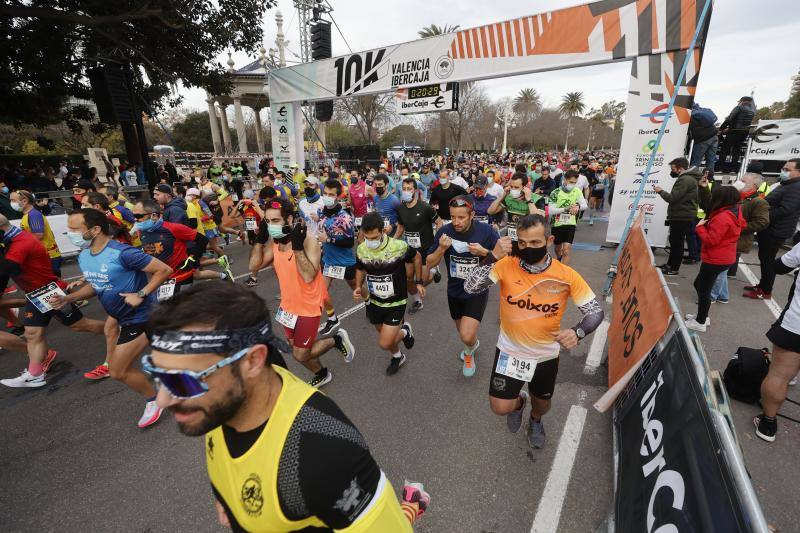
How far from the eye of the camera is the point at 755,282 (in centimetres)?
712

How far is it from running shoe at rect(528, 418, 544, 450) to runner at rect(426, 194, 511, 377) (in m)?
1.09

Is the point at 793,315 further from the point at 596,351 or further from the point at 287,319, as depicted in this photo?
the point at 287,319

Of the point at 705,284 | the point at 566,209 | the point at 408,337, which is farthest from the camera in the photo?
the point at 566,209

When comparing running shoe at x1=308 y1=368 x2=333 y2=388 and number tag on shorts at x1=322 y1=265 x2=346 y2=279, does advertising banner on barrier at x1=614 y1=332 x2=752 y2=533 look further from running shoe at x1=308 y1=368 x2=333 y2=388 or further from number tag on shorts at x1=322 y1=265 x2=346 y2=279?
number tag on shorts at x1=322 y1=265 x2=346 y2=279

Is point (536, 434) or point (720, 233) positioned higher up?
point (720, 233)

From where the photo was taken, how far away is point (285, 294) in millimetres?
3801

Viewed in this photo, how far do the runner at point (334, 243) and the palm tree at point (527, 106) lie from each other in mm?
66465

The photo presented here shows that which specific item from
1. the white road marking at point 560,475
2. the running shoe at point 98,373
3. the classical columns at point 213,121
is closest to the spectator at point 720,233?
the white road marking at point 560,475

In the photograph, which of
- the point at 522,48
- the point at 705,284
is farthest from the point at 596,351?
the point at 522,48

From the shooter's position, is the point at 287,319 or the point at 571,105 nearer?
the point at 287,319

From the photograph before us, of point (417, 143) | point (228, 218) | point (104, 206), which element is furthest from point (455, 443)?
point (417, 143)

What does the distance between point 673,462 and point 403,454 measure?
1.96m

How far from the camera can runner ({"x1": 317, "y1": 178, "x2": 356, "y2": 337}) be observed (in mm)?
5574

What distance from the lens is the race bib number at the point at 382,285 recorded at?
13.4ft
